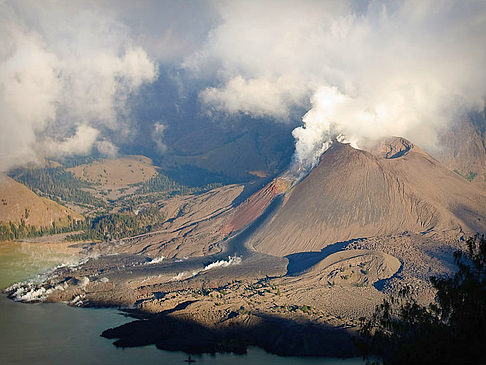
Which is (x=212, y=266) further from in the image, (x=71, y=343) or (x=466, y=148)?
(x=466, y=148)

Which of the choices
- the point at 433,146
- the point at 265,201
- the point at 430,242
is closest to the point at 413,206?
the point at 430,242

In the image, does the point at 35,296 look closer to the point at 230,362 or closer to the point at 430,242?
the point at 230,362

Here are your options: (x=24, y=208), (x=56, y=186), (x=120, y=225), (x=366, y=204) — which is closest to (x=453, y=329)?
(x=366, y=204)

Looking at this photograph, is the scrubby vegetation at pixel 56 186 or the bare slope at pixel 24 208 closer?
the bare slope at pixel 24 208

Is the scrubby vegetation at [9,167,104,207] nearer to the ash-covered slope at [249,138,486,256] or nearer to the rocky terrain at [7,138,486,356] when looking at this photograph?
the rocky terrain at [7,138,486,356]

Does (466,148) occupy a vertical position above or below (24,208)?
above

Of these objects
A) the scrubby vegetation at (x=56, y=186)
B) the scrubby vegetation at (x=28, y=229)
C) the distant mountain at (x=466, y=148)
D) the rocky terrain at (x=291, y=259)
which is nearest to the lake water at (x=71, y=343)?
the rocky terrain at (x=291, y=259)

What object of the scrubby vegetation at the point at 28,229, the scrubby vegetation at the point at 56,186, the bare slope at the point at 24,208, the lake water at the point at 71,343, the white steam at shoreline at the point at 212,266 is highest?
the scrubby vegetation at the point at 56,186

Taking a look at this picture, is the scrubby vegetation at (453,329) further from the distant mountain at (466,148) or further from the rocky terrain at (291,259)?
the distant mountain at (466,148)
